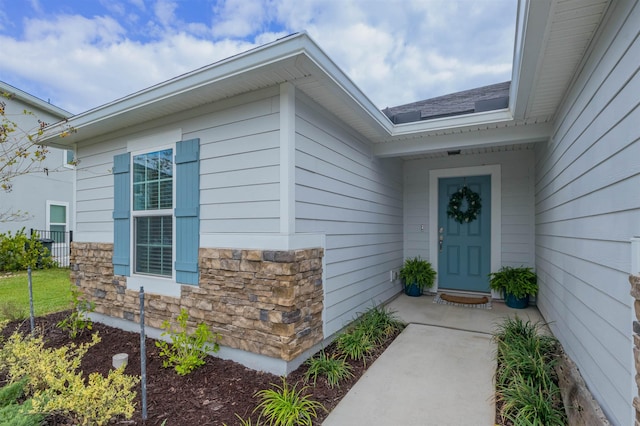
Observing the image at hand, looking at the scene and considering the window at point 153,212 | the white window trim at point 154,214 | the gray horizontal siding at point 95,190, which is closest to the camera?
A: the white window trim at point 154,214

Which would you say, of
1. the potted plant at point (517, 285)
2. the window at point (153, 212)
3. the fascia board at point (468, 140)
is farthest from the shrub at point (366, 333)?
the fascia board at point (468, 140)

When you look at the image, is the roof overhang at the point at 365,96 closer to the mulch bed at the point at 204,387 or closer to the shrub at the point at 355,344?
the shrub at the point at 355,344

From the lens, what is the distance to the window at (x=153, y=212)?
3.45 meters

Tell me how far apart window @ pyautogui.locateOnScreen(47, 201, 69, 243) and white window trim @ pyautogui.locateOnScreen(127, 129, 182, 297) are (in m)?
8.17

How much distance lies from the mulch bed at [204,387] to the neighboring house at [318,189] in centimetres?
19

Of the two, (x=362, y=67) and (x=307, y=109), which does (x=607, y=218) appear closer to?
(x=307, y=109)

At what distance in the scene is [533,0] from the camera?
1647 mm

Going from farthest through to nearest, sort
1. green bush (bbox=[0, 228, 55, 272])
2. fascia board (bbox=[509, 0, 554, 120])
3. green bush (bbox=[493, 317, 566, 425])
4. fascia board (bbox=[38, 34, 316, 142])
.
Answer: green bush (bbox=[0, 228, 55, 272]) → fascia board (bbox=[38, 34, 316, 142]) → green bush (bbox=[493, 317, 566, 425]) → fascia board (bbox=[509, 0, 554, 120])

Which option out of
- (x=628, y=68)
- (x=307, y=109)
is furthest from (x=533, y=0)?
(x=307, y=109)

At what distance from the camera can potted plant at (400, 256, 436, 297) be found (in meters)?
5.28

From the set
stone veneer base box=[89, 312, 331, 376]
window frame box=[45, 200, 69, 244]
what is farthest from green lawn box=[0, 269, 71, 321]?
stone veneer base box=[89, 312, 331, 376]

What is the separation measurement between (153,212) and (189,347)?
5.21ft

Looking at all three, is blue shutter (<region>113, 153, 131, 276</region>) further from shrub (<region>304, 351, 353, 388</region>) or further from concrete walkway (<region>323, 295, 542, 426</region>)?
concrete walkway (<region>323, 295, 542, 426</region>)

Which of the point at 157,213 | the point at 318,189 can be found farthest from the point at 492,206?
the point at 157,213
